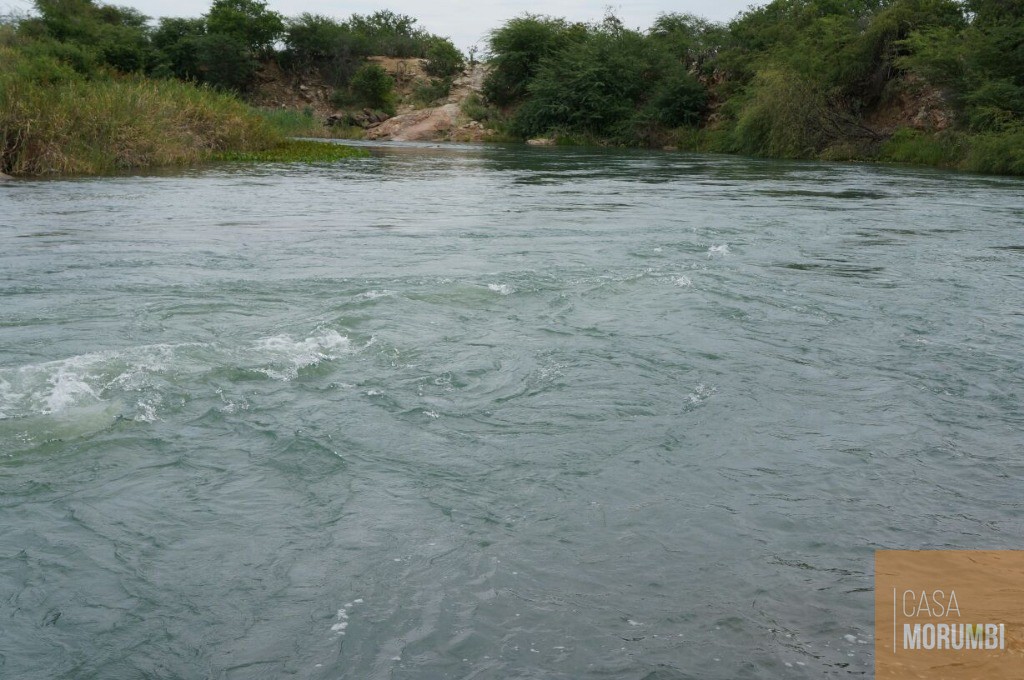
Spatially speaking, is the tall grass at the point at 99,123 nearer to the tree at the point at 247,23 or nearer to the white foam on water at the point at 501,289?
the white foam on water at the point at 501,289

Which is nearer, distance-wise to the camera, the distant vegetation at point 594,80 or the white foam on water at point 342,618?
the white foam on water at point 342,618

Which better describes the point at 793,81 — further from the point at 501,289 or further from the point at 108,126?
the point at 501,289

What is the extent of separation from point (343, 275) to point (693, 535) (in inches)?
214

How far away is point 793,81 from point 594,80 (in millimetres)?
15277

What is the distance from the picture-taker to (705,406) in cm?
507

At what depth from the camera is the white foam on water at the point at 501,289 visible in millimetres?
7751

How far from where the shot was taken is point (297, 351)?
5801mm

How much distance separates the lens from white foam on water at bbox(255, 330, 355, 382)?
5445 millimetres

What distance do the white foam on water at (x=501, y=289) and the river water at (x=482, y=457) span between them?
44 mm

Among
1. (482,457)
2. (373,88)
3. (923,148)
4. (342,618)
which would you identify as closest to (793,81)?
(923,148)

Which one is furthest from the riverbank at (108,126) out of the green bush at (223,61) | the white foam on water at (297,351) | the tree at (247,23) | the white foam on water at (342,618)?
the tree at (247,23)

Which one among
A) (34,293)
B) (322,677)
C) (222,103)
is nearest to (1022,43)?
(222,103)

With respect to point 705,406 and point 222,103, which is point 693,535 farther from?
point 222,103

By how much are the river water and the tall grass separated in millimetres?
9364
